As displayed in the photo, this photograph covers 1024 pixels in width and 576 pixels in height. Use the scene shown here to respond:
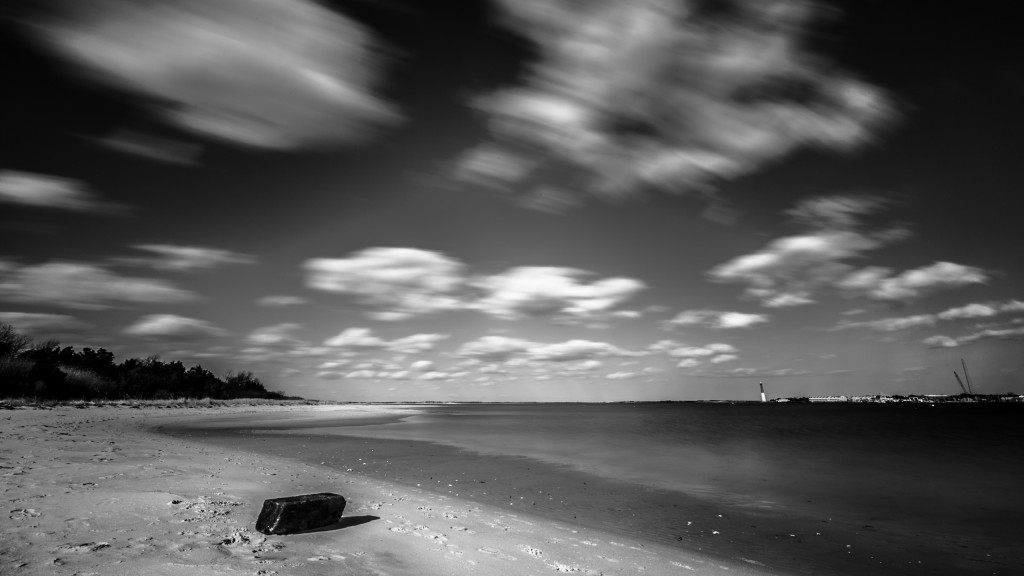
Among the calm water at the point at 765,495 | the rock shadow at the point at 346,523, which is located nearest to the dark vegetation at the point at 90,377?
the calm water at the point at 765,495

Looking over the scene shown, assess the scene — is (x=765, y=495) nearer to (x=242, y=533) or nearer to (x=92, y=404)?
(x=242, y=533)

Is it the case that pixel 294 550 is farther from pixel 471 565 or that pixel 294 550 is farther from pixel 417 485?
pixel 417 485

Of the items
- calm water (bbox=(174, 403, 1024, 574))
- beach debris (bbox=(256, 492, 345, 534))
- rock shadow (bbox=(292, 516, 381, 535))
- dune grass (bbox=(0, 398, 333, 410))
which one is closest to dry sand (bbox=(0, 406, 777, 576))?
rock shadow (bbox=(292, 516, 381, 535))

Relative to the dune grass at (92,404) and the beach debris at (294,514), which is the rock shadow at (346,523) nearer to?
the beach debris at (294,514)

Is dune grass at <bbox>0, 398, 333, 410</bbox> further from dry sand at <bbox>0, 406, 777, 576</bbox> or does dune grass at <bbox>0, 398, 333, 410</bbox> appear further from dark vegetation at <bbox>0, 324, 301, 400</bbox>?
dry sand at <bbox>0, 406, 777, 576</bbox>

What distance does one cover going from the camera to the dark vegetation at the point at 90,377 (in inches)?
1656

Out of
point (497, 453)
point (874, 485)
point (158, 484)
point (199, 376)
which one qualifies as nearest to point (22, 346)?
point (199, 376)

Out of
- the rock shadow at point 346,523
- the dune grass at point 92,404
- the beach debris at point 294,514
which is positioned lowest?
the dune grass at point 92,404

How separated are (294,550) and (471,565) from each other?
2252 mm

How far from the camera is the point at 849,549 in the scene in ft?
31.7

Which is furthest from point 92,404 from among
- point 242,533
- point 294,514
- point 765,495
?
point 765,495

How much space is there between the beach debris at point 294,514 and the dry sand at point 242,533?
0.18 m

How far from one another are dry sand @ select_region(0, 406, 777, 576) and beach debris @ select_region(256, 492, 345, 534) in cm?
18

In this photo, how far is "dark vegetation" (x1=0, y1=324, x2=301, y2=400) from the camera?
1656 inches
